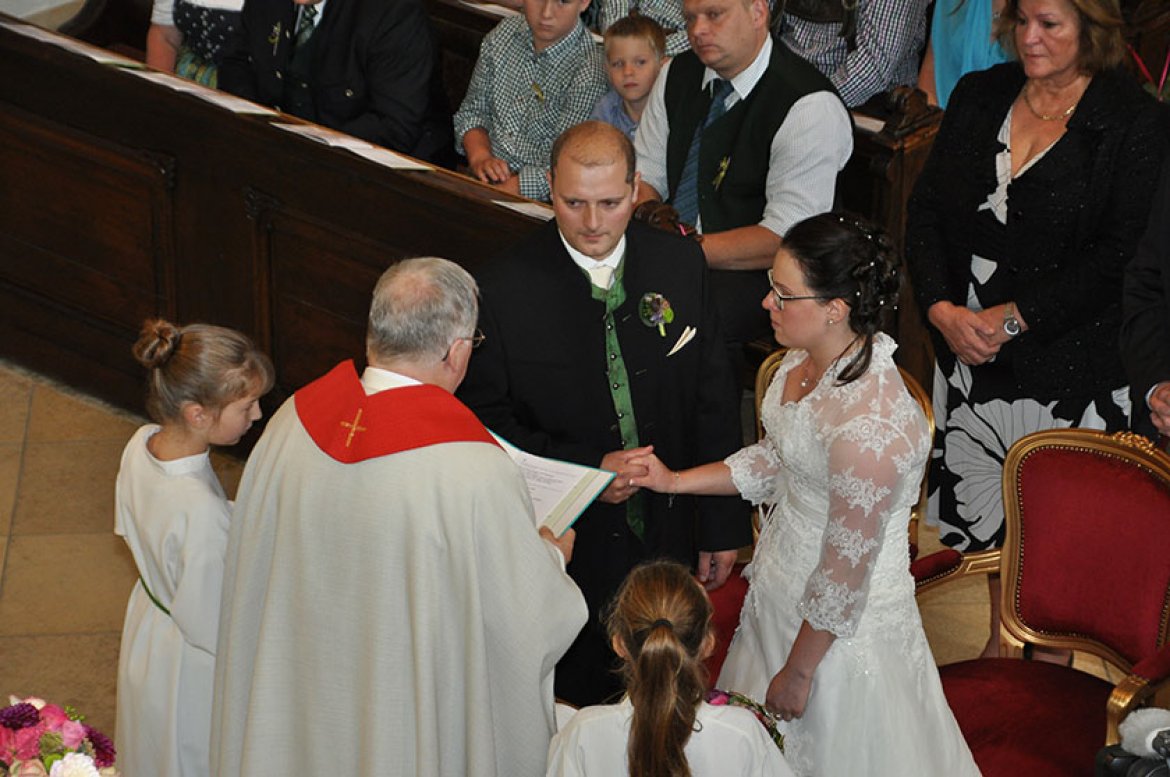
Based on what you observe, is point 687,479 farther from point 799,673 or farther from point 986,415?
point 986,415

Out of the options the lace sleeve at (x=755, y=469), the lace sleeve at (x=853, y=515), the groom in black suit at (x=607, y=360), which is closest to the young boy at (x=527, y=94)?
the groom in black suit at (x=607, y=360)

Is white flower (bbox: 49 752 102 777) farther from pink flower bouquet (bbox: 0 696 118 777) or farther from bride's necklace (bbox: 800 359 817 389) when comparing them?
bride's necklace (bbox: 800 359 817 389)

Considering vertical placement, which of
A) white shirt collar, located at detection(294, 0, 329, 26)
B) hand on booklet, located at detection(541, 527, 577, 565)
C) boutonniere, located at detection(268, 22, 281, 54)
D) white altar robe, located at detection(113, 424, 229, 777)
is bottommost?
white altar robe, located at detection(113, 424, 229, 777)

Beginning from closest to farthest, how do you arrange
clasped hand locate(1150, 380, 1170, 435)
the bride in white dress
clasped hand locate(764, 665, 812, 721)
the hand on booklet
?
the bride in white dress
clasped hand locate(764, 665, 812, 721)
the hand on booklet
clasped hand locate(1150, 380, 1170, 435)

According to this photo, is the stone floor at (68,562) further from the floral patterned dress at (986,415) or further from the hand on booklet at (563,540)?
the hand on booklet at (563,540)

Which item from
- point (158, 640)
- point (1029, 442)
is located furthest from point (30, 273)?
point (1029, 442)

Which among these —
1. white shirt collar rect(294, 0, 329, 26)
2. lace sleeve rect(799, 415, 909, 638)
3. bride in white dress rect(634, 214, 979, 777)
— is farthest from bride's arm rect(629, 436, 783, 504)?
white shirt collar rect(294, 0, 329, 26)

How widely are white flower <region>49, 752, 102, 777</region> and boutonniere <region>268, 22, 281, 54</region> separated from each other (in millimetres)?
3534

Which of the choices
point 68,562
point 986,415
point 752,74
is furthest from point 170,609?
point 986,415

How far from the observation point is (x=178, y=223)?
577 cm

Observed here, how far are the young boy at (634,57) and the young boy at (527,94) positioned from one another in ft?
0.96

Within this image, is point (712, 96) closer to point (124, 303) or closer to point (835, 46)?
point (835, 46)

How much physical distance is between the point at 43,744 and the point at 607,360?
162 centimetres

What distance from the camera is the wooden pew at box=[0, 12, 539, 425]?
5156mm
